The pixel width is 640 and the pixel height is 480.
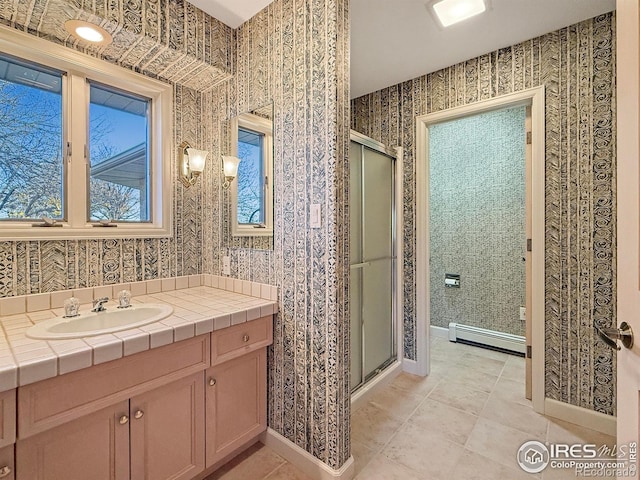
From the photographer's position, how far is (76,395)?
1.05 metres

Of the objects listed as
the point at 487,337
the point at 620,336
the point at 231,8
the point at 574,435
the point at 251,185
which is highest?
the point at 231,8

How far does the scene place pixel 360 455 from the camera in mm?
1691

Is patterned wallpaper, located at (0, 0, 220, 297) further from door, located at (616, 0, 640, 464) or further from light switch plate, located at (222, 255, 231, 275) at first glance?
door, located at (616, 0, 640, 464)

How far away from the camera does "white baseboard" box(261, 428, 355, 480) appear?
4.84ft

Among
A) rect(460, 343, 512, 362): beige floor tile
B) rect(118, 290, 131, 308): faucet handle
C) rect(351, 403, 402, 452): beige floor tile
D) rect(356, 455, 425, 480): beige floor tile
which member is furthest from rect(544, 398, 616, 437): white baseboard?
rect(118, 290, 131, 308): faucet handle

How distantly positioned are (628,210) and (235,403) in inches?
67.2

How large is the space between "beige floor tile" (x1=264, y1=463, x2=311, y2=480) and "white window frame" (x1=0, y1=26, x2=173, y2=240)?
1502 mm

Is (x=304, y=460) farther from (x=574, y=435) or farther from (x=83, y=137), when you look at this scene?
(x=83, y=137)

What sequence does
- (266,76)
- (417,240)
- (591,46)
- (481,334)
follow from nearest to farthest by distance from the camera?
(266,76), (591,46), (417,240), (481,334)

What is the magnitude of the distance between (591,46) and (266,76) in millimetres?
1993

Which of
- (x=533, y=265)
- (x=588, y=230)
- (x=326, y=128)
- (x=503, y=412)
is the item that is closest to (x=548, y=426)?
(x=503, y=412)

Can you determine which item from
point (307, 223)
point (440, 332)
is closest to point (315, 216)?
point (307, 223)

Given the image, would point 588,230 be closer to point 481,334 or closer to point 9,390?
point 481,334

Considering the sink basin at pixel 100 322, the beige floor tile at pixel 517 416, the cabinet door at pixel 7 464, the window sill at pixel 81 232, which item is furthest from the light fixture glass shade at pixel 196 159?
the beige floor tile at pixel 517 416
